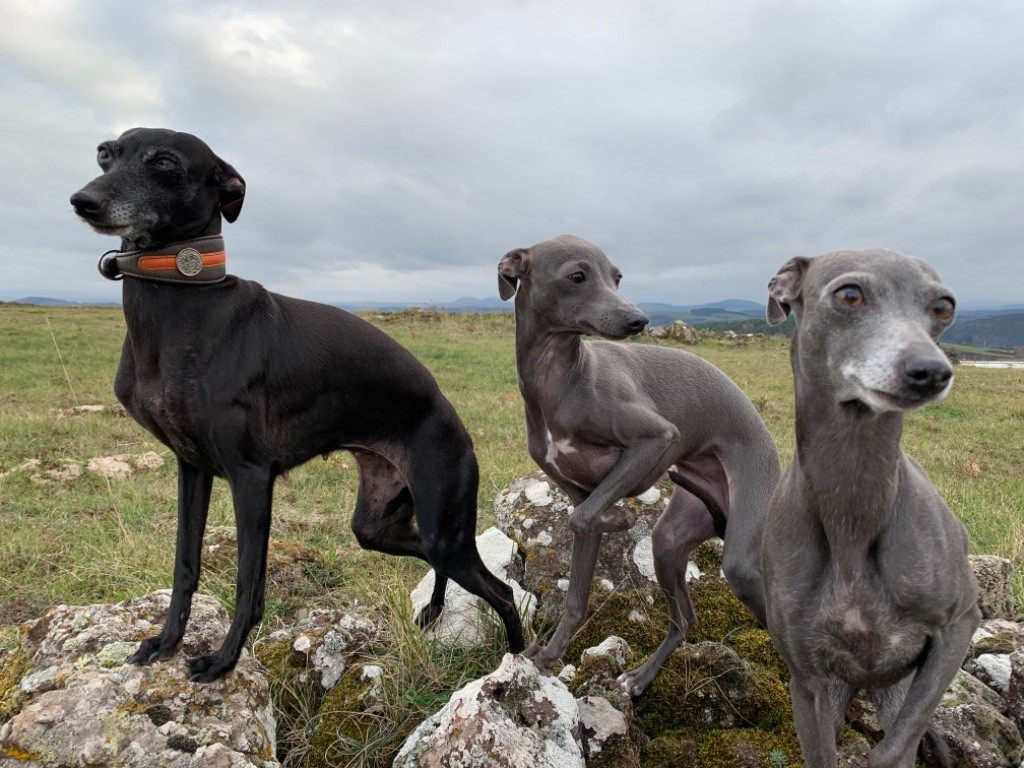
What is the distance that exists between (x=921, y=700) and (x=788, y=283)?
142cm

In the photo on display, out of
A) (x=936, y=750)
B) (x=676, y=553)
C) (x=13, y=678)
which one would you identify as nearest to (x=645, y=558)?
(x=676, y=553)

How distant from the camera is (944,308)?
2.25 meters

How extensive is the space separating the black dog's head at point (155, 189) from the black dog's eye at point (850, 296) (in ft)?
8.26

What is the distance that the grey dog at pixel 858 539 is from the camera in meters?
2.25

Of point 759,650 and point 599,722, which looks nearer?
point 599,722

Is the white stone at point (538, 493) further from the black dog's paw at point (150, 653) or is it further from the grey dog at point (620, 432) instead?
the black dog's paw at point (150, 653)

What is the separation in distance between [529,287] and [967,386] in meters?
19.2

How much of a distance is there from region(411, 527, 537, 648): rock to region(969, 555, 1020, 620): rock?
277 centimetres

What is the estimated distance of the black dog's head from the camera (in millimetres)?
2906

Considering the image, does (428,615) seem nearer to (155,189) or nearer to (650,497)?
(650,497)

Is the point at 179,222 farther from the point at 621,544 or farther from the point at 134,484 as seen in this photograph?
the point at 134,484

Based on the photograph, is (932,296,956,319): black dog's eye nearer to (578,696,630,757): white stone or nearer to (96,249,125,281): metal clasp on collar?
(578,696,630,757): white stone

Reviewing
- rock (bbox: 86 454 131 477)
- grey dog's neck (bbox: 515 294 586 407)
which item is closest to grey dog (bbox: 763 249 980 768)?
grey dog's neck (bbox: 515 294 586 407)

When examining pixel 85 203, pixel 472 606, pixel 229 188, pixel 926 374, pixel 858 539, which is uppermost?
pixel 229 188
